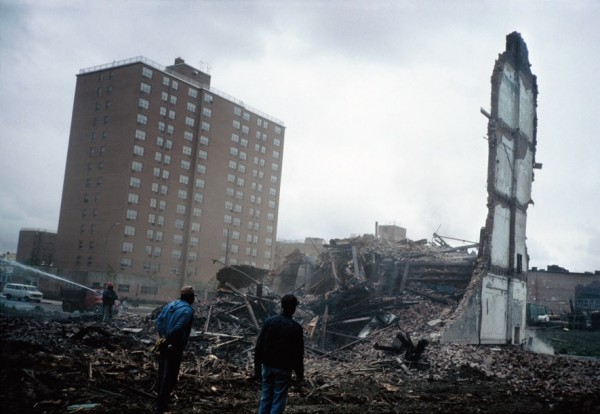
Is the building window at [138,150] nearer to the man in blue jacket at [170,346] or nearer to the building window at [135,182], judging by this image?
the building window at [135,182]

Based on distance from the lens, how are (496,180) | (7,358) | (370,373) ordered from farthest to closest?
(496,180)
(370,373)
(7,358)

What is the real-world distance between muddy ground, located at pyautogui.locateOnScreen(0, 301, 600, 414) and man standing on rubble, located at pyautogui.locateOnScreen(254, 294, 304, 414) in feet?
6.57

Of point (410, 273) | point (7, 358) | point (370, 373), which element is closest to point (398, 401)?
point (370, 373)

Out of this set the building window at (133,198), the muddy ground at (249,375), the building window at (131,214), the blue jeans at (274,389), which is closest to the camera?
the blue jeans at (274,389)

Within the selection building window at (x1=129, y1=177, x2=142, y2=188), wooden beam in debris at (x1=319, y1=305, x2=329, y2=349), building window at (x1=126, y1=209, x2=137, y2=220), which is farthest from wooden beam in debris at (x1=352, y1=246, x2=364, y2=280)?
building window at (x1=129, y1=177, x2=142, y2=188)

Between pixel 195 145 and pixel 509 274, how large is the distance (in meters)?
53.8

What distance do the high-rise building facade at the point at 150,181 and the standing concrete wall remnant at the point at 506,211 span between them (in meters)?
45.5

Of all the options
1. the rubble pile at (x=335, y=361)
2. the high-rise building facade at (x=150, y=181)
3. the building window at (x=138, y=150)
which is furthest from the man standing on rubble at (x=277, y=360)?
the building window at (x=138, y=150)

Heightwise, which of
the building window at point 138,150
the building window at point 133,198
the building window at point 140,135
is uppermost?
the building window at point 140,135

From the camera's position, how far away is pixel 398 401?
28.8 feet

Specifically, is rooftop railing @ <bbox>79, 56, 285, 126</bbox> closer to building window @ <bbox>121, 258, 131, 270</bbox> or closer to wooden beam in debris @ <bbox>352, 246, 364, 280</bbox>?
building window @ <bbox>121, 258, 131, 270</bbox>

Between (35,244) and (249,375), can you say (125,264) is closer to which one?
(35,244)

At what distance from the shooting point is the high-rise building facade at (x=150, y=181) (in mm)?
58125

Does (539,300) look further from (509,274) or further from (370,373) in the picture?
(370,373)
